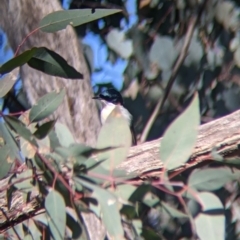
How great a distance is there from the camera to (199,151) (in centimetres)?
151

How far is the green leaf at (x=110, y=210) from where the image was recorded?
1140 mm

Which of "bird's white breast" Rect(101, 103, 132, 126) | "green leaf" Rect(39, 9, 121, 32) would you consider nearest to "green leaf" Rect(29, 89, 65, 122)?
"green leaf" Rect(39, 9, 121, 32)

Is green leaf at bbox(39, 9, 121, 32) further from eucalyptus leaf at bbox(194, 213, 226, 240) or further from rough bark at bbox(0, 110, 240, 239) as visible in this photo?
eucalyptus leaf at bbox(194, 213, 226, 240)

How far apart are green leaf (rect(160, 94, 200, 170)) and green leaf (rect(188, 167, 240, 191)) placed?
0.04 metres

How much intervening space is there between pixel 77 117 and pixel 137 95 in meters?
0.72

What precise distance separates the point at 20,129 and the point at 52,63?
26 centimetres

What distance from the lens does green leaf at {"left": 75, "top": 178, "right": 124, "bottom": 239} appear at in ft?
3.74

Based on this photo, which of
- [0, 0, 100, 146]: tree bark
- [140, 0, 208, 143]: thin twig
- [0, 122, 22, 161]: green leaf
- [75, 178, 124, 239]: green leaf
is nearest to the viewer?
[75, 178, 124, 239]: green leaf

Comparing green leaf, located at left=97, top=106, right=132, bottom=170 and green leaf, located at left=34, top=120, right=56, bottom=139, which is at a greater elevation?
green leaf, located at left=34, top=120, right=56, bottom=139

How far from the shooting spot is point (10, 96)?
341 centimetres

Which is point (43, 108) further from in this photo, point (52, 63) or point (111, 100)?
point (111, 100)

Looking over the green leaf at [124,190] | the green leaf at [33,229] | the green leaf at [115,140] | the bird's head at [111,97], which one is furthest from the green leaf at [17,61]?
the bird's head at [111,97]

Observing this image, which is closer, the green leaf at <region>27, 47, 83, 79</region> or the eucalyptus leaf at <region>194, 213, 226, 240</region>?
the eucalyptus leaf at <region>194, 213, 226, 240</region>

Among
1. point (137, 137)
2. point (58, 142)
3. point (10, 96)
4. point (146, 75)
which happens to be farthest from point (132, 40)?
point (58, 142)
